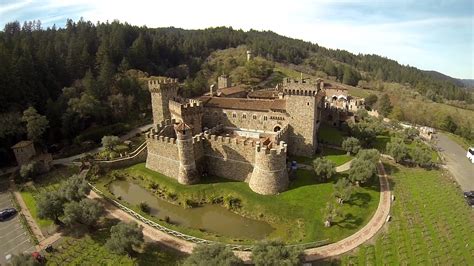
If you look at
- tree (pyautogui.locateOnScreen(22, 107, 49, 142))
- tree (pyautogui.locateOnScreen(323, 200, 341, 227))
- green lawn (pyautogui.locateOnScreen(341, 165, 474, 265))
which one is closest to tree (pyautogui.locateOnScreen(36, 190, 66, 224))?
tree (pyautogui.locateOnScreen(22, 107, 49, 142))

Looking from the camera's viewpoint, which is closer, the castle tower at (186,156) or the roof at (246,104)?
the castle tower at (186,156)

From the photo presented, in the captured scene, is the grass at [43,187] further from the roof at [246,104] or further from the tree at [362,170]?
the tree at [362,170]

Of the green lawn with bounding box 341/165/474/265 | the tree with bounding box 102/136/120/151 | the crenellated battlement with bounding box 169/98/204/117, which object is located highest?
the crenellated battlement with bounding box 169/98/204/117

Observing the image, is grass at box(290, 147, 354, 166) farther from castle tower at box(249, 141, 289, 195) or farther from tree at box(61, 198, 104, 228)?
tree at box(61, 198, 104, 228)

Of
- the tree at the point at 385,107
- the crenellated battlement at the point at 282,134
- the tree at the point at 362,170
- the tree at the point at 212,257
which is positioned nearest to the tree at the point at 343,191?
the tree at the point at 362,170

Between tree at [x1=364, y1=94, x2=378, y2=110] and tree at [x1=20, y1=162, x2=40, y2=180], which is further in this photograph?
tree at [x1=364, y1=94, x2=378, y2=110]

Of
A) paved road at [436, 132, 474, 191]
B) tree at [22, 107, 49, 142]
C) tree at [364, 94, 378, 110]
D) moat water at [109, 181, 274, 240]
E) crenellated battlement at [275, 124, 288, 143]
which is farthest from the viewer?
tree at [364, 94, 378, 110]
